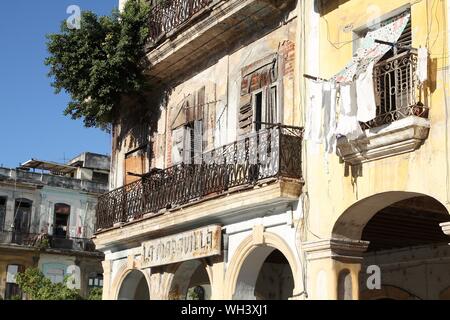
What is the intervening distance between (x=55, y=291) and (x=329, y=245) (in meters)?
20.8

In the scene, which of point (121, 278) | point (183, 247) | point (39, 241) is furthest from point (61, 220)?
point (183, 247)

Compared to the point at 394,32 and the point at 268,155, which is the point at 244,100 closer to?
the point at 268,155

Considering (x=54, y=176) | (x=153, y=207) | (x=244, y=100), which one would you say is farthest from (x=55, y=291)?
(x=244, y=100)

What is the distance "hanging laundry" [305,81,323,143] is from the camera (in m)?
10.8

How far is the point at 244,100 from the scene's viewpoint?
13414mm

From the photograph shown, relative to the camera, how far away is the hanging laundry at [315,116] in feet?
35.3

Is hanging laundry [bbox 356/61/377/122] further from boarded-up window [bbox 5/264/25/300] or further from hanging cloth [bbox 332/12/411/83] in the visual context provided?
boarded-up window [bbox 5/264/25/300]

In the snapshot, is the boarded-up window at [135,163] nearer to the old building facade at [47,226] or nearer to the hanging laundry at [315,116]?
the hanging laundry at [315,116]

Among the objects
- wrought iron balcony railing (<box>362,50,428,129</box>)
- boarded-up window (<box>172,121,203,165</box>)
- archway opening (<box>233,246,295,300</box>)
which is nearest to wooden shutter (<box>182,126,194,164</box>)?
boarded-up window (<box>172,121,203,165</box>)

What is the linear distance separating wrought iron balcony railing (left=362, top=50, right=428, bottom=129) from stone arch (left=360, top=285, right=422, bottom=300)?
506cm

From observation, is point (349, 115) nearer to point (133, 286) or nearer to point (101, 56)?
point (101, 56)

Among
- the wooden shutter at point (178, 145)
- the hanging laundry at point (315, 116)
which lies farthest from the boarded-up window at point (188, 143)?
the hanging laundry at point (315, 116)

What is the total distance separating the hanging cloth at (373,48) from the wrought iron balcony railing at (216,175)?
4.91ft

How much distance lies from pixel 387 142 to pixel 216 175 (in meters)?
3.81
